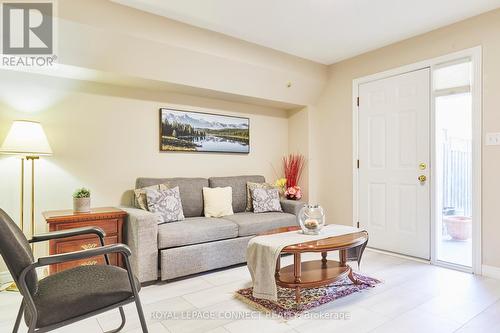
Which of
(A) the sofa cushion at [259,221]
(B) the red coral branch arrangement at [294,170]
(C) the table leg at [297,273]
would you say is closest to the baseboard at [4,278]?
(A) the sofa cushion at [259,221]

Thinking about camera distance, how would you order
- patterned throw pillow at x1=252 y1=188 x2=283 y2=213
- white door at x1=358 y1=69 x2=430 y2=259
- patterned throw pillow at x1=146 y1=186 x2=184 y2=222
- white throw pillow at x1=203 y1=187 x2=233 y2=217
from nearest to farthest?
1. patterned throw pillow at x1=146 y1=186 x2=184 y2=222
2. white door at x1=358 y1=69 x2=430 y2=259
3. white throw pillow at x1=203 y1=187 x2=233 y2=217
4. patterned throw pillow at x1=252 y1=188 x2=283 y2=213

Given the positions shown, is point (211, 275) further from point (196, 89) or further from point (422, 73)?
point (422, 73)

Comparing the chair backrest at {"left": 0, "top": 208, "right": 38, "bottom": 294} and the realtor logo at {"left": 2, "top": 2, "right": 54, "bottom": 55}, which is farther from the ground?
the realtor logo at {"left": 2, "top": 2, "right": 54, "bottom": 55}

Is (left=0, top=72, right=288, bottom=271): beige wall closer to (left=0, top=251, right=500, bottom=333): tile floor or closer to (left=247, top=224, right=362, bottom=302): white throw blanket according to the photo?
(left=0, top=251, right=500, bottom=333): tile floor

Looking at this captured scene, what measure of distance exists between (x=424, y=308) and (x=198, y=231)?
1.95m

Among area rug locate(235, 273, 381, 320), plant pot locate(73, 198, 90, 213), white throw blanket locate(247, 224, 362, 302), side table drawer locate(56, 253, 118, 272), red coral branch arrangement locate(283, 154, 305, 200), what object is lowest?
area rug locate(235, 273, 381, 320)

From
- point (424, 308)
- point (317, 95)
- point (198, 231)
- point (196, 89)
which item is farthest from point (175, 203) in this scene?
point (317, 95)

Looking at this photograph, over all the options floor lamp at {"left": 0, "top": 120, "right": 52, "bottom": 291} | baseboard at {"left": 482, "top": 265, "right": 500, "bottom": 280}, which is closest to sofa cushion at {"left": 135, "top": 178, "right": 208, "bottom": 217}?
floor lamp at {"left": 0, "top": 120, "right": 52, "bottom": 291}

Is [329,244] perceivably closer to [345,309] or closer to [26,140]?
[345,309]

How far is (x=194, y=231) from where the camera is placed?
9.52ft

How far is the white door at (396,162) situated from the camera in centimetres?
339

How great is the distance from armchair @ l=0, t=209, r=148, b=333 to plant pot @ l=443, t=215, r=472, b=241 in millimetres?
4238

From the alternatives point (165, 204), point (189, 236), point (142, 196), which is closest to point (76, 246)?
point (142, 196)

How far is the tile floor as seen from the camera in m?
1.99
